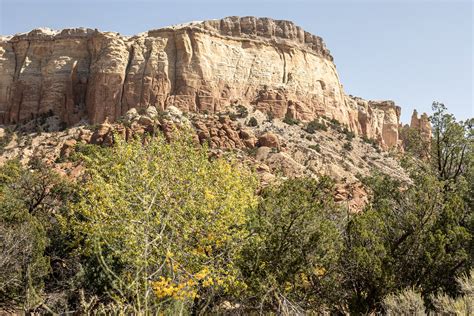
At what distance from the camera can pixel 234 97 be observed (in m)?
75.2

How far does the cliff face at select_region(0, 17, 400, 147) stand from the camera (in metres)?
74.1

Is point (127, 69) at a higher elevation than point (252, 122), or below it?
higher

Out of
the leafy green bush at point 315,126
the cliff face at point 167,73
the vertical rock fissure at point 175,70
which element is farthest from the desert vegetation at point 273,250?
the vertical rock fissure at point 175,70

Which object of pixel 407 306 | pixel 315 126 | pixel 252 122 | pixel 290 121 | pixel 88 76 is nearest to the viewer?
pixel 407 306

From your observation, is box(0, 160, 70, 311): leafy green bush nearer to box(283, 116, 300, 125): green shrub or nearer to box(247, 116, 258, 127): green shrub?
box(247, 116, 258, 127): green shrub

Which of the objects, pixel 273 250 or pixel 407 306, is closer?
pixel 407 306

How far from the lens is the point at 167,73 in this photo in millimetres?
74625

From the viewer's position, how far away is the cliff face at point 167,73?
243 feet

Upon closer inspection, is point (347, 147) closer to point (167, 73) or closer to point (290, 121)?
point (290, 121)

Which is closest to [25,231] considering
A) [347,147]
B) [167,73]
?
[347,147]

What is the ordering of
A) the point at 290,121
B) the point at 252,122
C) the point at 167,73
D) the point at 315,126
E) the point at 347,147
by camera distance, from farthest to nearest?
the point at 167,73
the point at 315,126
the point at 290,121
the point at 347,147
the point at 252,122

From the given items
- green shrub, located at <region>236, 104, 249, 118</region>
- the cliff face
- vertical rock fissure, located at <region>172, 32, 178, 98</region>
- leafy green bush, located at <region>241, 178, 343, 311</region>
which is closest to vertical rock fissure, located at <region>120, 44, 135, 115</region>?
the cliff face

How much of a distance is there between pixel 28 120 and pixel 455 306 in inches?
3260

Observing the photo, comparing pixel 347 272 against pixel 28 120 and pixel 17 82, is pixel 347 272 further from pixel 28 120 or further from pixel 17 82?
pixel 17 82
